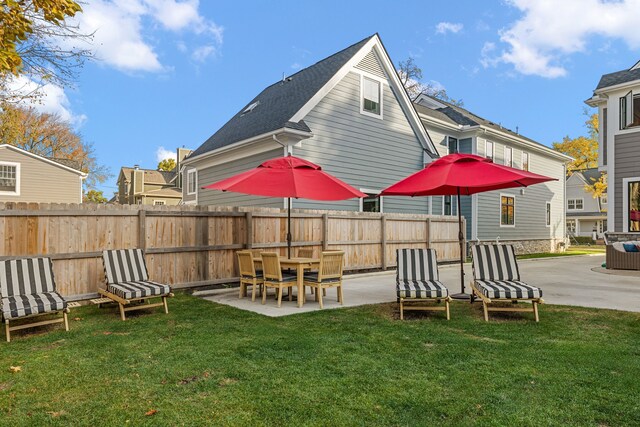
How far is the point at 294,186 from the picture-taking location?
7066 mm

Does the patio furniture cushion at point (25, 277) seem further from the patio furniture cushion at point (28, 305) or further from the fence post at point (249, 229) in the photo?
the fence post at point (249, 229)

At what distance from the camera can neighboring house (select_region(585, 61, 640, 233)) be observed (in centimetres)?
1311

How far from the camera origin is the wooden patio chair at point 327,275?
725 centimetres

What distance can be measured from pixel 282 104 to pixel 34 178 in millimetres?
16616

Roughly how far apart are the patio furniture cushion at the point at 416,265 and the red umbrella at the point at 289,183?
139 cm

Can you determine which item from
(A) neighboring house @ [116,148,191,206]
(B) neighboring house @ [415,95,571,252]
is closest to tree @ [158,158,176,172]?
(A) neighboring house @ [116,148,191,206]

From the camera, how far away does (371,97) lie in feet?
48.1

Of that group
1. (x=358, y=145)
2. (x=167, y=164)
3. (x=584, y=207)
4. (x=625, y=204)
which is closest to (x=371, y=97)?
(x=358, y=145)

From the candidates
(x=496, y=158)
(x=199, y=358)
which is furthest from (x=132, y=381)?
(x=496, y=158)

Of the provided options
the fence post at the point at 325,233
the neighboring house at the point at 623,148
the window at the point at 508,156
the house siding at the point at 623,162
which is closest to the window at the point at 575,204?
the window at the point at 508,156

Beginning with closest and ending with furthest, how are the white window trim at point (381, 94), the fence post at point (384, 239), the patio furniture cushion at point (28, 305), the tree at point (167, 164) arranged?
the patio furniture cushion at point (28, 305), the fence post at point (384, 239), the white window trim at point (381, 94), the tree at point (167, 164)

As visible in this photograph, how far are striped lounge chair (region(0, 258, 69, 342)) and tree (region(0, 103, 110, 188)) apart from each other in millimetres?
26056

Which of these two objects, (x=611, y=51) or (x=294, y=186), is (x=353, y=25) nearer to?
(x=611, y=51)

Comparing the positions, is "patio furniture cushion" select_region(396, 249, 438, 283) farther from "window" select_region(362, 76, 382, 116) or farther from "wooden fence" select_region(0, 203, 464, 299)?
"window" select_region(362, 76, 382, 116)
